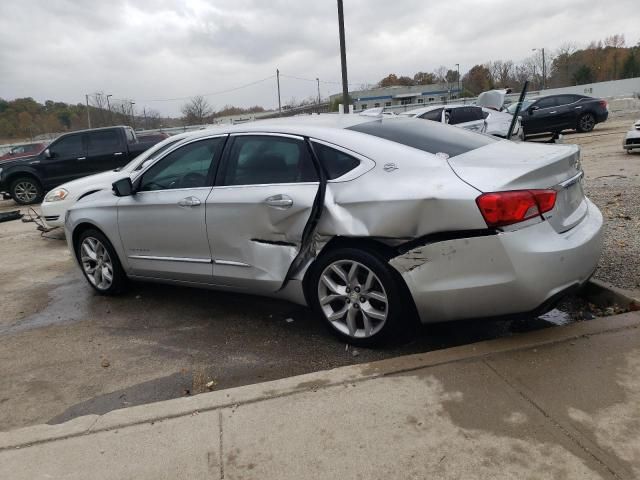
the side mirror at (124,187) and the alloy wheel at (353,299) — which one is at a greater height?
the side mirror at (124,187)

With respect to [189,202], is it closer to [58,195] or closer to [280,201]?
[280,201]

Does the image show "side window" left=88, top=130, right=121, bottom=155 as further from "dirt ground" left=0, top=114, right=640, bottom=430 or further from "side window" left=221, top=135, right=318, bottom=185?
"side window" left=221, top=135, right=318, bottom=185

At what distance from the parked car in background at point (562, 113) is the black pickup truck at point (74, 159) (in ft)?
43.2

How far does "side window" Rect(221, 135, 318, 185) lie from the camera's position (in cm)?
377

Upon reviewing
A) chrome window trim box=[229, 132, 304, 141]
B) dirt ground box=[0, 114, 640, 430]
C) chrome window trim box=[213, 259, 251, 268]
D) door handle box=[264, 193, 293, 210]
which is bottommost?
dirt ground box=[0, 114, 640, 430]

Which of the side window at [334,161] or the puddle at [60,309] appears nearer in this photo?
the side window at [334,161]

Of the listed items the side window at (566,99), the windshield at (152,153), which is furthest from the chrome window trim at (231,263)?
the side window at (566,99)

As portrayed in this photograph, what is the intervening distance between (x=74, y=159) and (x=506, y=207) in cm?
1361

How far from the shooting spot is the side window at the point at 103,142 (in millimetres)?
13953

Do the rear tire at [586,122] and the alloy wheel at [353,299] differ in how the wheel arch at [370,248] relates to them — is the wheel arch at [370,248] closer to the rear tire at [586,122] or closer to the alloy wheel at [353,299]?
the alloy wheel at [353,299]

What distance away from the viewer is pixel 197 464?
249cm

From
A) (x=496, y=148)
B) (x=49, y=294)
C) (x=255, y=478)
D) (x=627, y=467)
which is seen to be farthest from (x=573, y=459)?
(x=49, y=294)

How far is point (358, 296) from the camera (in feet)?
11.6

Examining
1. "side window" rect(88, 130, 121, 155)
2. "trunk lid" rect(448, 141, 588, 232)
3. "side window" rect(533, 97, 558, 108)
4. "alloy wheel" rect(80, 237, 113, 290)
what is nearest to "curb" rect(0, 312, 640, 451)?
"trunk lid" rect(448, 141, 588, 232)
